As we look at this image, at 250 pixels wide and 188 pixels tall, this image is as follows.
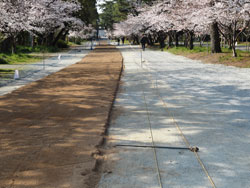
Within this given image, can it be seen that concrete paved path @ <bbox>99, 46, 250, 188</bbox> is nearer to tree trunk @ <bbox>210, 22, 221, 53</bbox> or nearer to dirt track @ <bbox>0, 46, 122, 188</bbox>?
dirt track @ <bbox>0, 46, 122, 188</bbox>

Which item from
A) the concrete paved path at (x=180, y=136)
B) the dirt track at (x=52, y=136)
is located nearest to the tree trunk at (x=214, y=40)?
the concrete paved path at (x=180, y=136)

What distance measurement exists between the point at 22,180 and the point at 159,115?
172 inches

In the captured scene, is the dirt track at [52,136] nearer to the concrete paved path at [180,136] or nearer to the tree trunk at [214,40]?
the concrete paved path at [180,136]

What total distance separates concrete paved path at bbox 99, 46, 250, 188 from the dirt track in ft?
1.25

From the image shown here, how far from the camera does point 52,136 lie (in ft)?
20.2

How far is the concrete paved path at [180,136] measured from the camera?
4.41 meters

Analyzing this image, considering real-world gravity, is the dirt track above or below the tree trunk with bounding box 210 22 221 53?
below

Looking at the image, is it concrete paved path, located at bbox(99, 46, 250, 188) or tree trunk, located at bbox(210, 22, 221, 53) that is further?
tree trunk, located at bbox(210, 22, 221, 53)

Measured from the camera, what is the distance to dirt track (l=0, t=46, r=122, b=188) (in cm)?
441

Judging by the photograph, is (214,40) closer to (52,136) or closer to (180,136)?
(180,136)

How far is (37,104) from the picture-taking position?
916 cm

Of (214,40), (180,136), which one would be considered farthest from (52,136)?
(214,40)

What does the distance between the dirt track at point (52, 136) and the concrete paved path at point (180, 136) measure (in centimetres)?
38

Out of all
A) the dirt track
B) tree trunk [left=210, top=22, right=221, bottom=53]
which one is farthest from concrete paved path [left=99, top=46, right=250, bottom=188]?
tree trunk [left=210, top=22, right=221, bottom=53]
